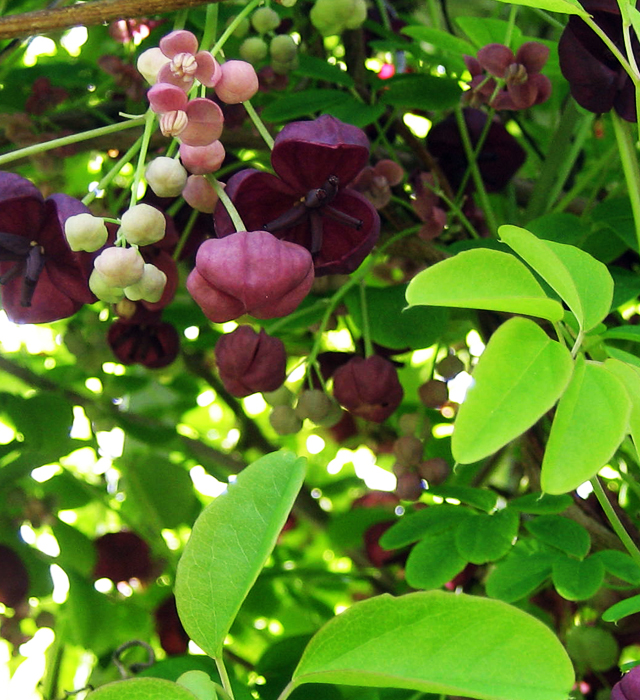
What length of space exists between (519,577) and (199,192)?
0.35 m

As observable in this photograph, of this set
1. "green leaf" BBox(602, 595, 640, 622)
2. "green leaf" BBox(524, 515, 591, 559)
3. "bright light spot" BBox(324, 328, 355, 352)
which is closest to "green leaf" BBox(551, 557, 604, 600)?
"green leaf" BBox(524, 515, 591, 559)

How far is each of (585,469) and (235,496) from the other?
163 millimetres

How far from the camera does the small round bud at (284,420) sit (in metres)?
0.86

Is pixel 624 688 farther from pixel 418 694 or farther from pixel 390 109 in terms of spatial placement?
pixel 390 109

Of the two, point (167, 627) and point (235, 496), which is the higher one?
point (235, 496)

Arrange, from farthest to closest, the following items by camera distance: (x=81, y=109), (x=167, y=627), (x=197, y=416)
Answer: (x=197, y=416)
(x=167, y=627)
(x=81, y=109)

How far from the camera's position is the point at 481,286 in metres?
0.40

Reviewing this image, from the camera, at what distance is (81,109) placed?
1.02 meters

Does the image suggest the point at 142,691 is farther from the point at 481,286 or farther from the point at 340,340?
the point at 340,340

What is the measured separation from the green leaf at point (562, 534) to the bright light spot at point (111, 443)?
2.16ft

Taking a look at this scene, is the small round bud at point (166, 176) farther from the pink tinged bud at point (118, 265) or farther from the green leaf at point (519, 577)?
the green leaf at point (519, 577)

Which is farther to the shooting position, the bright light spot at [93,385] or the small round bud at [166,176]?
the bright light spot at [93,385]

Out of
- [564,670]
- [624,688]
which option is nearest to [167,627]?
[624,688]

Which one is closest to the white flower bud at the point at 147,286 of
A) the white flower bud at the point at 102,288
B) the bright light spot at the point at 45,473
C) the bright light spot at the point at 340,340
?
the white flower bud at the point at 102,288
